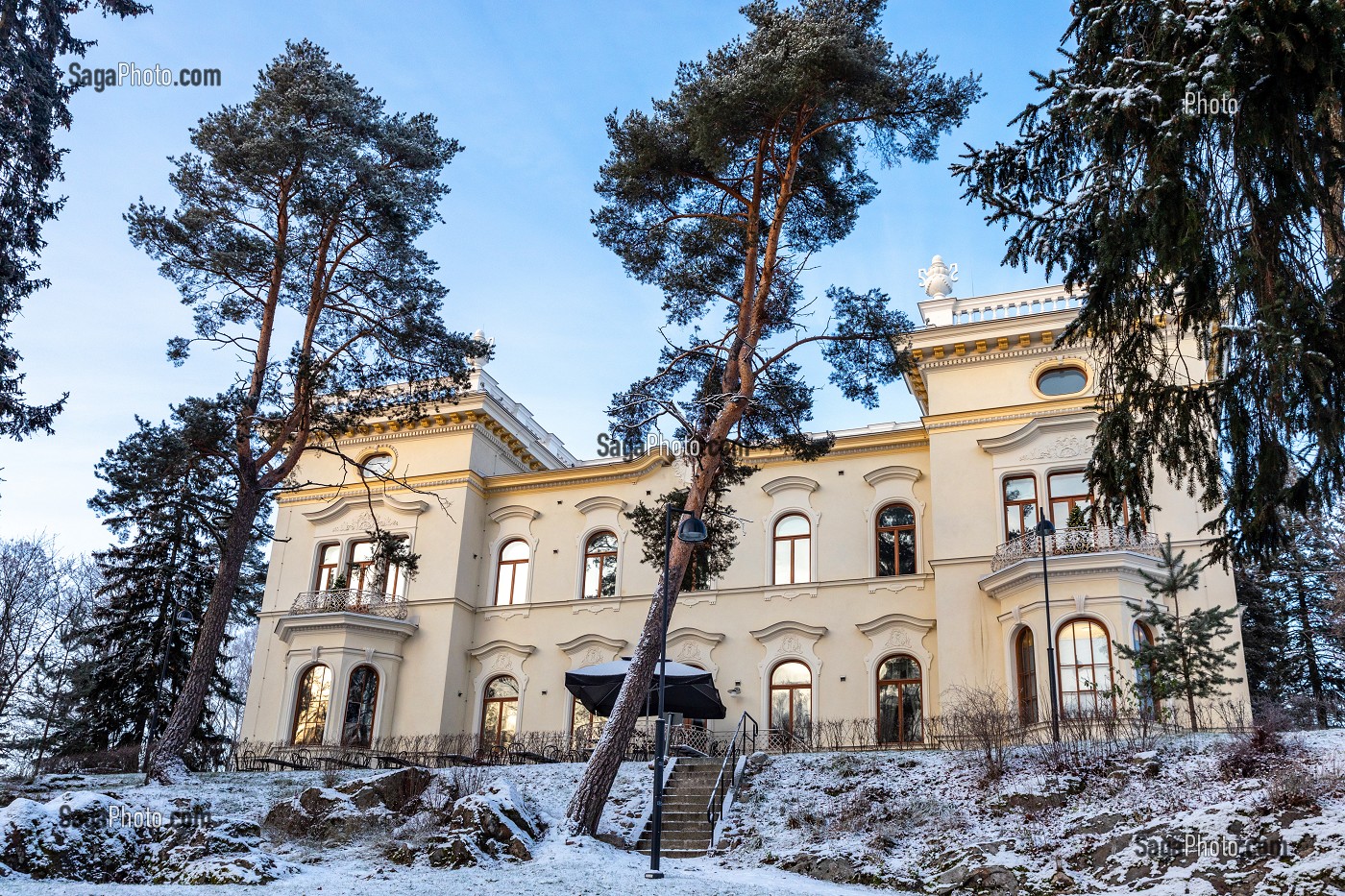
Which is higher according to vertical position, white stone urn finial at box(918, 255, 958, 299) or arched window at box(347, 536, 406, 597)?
white stone urn finial at box(918, 255, 958, 299)

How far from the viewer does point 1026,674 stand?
65.7 feet

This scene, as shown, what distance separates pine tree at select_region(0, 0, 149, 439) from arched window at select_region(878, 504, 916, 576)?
16601mm

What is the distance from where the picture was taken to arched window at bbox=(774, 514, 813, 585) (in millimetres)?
24297

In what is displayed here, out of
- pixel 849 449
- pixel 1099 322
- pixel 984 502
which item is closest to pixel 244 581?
pixel 849 449

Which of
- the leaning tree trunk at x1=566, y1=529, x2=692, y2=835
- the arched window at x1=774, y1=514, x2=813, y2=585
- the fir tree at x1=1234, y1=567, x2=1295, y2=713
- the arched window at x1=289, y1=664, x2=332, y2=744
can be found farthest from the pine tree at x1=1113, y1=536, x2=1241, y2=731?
the arched window at x1=289, y1=664, x2=332, y2=744

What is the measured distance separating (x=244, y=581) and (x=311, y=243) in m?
17.6

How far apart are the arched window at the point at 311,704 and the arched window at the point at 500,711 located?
3770 mm

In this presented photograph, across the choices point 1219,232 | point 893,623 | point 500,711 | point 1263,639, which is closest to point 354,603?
point 500,711

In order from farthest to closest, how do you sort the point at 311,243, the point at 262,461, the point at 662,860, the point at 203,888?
the point at 311,243 → the point at 262,461 → the point at 662,860 → the point at 203,888

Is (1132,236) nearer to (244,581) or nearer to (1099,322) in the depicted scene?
(1099,322)

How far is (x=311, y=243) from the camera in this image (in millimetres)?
19422

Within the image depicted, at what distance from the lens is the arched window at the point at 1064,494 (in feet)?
69.6

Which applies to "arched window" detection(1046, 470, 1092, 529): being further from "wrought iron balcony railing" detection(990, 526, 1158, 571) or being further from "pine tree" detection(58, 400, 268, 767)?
"pine tree" detection(58, 400, 268, 767)

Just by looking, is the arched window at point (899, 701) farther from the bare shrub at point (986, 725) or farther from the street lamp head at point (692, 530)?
the street lamp head at point (692, 530)
